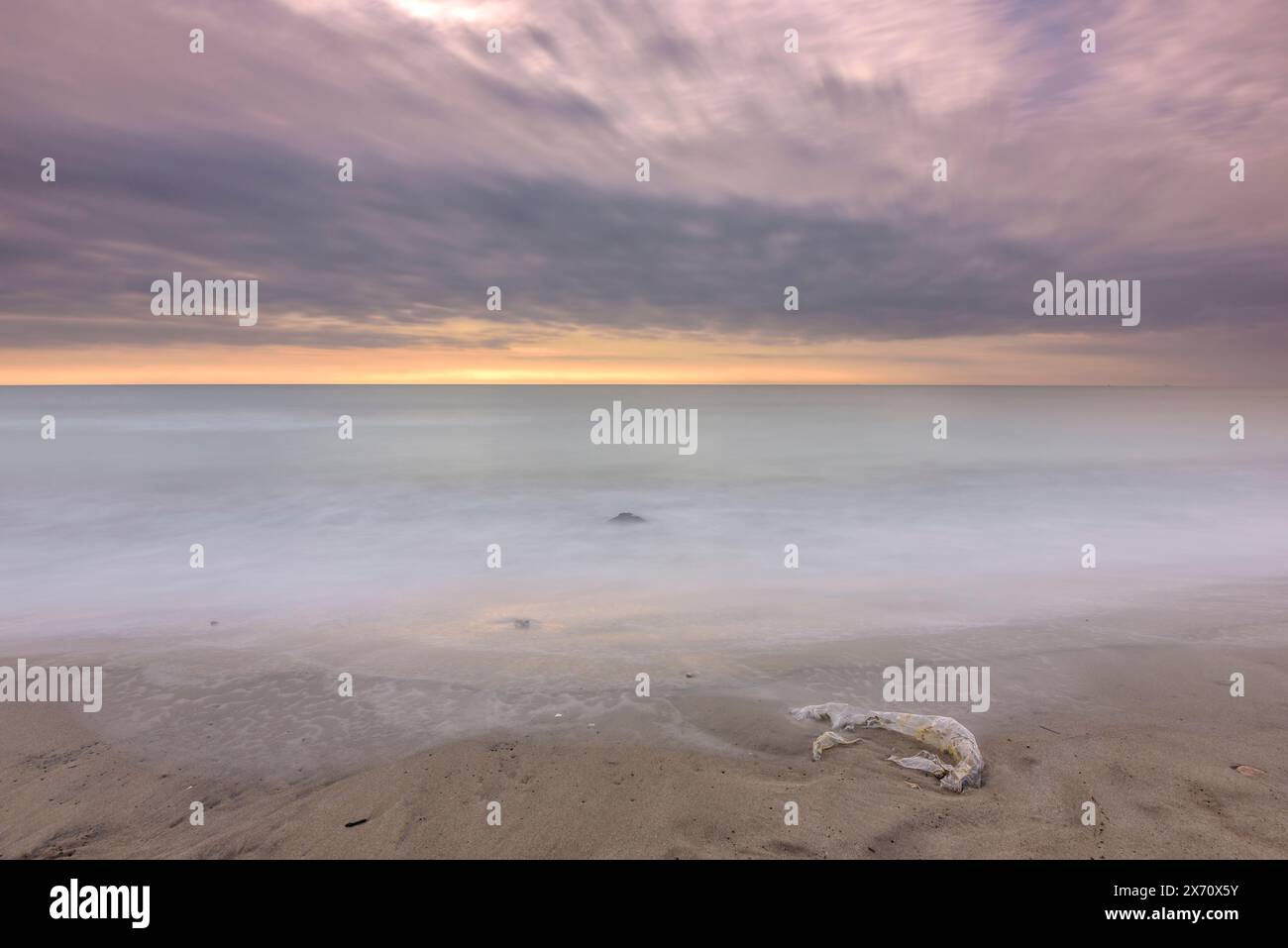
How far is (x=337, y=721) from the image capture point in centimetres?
729

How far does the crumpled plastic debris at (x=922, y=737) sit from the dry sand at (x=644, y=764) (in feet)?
0.51

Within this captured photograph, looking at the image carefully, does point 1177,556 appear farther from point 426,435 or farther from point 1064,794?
point 426,435

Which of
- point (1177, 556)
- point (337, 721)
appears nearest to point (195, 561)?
point (337, 721)

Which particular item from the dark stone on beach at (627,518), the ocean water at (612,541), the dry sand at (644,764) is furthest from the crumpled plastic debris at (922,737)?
the dark stone on beach at (627,518)

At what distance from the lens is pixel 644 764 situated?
20.3 ft

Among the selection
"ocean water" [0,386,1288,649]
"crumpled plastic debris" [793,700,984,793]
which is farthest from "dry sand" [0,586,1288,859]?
"ocean water" [0,386,1288,649]

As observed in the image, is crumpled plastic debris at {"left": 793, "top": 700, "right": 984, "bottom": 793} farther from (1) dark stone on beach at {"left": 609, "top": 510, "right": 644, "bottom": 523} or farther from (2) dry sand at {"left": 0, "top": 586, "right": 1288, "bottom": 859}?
(1) dark stone on beach at {"left": 609, "top": 510, "right": 644, "bottom": 523}

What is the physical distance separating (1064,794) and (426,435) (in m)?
62.4

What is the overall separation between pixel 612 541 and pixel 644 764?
12493mm

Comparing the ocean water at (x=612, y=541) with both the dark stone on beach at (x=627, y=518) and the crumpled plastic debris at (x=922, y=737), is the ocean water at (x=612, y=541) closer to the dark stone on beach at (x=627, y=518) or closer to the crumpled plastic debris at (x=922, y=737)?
the dark stone on beach at (x=627, y=518)

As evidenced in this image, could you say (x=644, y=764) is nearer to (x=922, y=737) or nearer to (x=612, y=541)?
(x=922, y=737)

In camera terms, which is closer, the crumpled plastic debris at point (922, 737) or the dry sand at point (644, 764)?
the dry sand at point (644, 764)

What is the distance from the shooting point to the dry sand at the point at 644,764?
5.01 metres
